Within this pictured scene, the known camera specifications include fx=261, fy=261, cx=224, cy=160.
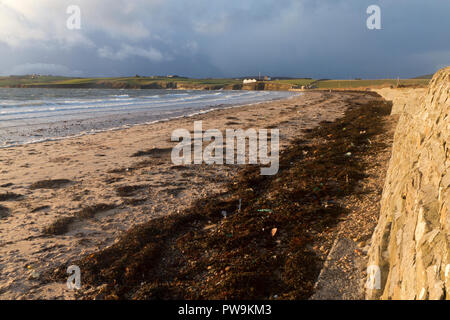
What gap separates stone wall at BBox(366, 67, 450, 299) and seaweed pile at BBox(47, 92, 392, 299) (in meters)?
1.30

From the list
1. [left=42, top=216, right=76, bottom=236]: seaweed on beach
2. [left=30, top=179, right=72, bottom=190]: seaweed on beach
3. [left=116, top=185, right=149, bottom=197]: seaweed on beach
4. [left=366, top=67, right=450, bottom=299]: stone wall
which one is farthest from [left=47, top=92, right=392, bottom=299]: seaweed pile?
[left=30, top=179, right=72, bottom=190]: seaweed on beach

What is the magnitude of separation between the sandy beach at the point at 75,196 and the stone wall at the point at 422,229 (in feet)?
16.1

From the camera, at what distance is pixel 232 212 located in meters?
7.25

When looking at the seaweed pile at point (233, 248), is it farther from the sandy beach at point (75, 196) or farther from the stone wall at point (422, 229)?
the stone wall at point (422, 229)

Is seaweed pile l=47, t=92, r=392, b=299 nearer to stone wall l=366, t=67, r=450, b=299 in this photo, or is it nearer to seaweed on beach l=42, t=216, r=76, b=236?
stone wall l=366, t=67, r=450, b=299

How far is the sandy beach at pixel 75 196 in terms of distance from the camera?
210 inches

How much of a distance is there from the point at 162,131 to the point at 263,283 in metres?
16.3

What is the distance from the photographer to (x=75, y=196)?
8242 mm

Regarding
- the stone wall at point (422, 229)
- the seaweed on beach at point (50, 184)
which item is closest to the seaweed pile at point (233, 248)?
the stone wall at point (422, 229)

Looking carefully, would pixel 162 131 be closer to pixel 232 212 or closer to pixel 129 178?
pixel 129 178

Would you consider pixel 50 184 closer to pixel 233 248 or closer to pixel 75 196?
pixel 75 196

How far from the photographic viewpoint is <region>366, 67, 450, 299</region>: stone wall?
7.34 feet
